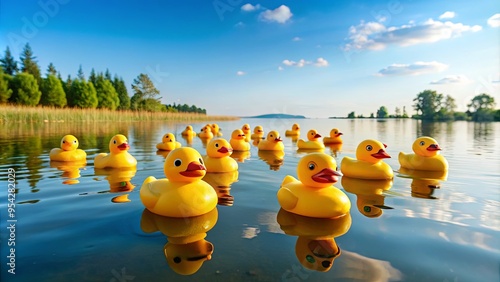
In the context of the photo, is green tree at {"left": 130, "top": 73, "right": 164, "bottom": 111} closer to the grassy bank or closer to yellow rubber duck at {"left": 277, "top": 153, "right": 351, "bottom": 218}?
the grassy bank

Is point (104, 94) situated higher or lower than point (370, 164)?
higher

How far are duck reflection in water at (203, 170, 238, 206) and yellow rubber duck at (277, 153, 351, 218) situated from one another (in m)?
1.27

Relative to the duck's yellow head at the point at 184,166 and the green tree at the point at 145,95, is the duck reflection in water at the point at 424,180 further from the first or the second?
the green tree at the point at 145,95

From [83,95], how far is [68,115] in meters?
19.4

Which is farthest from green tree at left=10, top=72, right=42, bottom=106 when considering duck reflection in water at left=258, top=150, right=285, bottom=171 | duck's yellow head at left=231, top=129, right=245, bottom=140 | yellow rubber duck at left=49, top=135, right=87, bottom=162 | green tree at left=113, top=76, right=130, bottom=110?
duck reflection in water at left=258, top=150, right=285, bottom=171

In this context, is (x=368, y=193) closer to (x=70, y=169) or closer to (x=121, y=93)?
(x=70, y=169)

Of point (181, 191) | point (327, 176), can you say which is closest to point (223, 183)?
point (181, 191)

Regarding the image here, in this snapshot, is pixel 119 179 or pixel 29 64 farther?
pixel 29 64

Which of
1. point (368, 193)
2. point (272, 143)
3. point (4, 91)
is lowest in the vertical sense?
point (368, 193)

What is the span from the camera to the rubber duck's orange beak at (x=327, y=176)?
463 centimetres

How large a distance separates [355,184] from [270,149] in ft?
19.5

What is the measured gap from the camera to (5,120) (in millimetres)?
27109

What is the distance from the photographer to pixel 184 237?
4141mm

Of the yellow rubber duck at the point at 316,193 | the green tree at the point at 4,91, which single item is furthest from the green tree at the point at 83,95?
the yellow rubber duck at the point at 316,193
